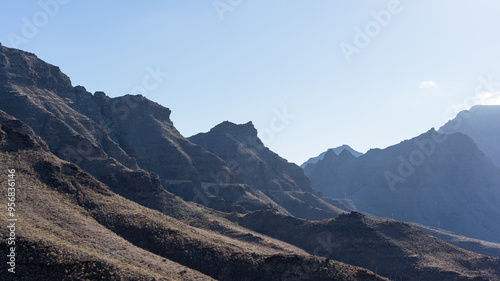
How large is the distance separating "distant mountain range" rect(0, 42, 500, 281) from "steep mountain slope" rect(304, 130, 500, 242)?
2407 inches

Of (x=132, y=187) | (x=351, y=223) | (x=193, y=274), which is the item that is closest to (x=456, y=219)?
(x=351, y=223)

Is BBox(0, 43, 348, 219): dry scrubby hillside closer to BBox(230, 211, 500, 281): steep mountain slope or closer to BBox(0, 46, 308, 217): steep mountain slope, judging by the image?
BBox(0, 46, 308, 217): steep mountain slope

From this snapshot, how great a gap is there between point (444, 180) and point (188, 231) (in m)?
159

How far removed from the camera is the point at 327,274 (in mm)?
39375

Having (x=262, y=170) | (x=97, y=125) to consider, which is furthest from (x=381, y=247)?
(x=262, y=170)

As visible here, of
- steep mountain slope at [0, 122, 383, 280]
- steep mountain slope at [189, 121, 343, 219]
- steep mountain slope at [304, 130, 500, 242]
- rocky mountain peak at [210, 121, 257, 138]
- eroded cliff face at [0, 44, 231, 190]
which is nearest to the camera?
steep mountain slope at [0, 122, 383, 280]

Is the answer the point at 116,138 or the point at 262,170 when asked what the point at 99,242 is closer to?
the point at 116,138

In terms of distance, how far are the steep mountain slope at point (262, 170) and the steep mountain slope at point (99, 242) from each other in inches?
2410

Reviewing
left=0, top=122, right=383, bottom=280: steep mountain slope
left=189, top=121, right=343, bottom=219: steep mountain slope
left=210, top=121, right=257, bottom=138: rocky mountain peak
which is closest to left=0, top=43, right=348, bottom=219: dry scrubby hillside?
left=189, top=121, right=343, bottom=219: steep mountain slope

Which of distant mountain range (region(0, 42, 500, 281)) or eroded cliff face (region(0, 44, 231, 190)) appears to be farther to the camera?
eroded cliff face (region(0, 44, 231, 190))

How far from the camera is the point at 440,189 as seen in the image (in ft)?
558

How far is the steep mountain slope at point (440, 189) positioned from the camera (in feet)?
507

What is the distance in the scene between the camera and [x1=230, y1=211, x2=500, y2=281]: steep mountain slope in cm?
5431

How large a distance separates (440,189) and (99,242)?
551 feet
